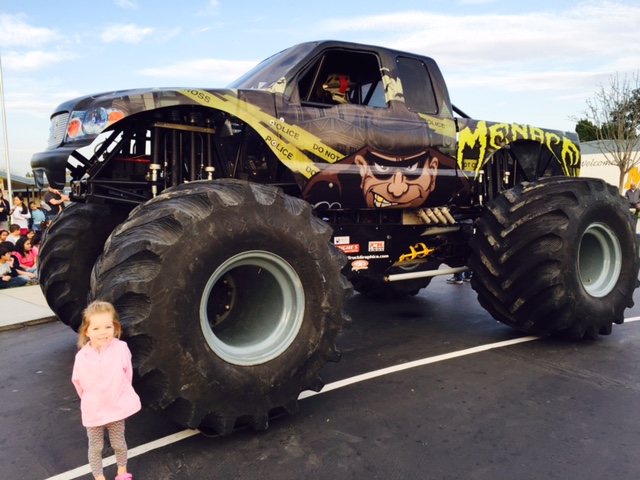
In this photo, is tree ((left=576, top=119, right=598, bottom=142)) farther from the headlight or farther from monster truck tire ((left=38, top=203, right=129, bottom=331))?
the headlight

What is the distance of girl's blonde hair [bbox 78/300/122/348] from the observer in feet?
9.91

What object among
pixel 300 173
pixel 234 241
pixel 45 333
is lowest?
pixel 45 333

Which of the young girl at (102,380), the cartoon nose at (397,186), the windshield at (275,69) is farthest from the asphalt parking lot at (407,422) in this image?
the windshield at (275,69)

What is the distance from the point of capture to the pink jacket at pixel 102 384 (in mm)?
3021

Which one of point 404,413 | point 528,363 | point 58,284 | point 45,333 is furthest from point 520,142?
point 45,333

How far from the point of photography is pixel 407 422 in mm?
4004

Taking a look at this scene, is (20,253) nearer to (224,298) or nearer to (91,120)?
(91,120)

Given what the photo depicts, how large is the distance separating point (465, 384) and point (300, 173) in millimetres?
2270

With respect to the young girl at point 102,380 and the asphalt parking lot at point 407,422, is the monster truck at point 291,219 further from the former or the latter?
the asphalt parking lot at point 407,422

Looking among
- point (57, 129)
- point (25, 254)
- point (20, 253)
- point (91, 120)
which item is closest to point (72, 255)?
point (57, 129)

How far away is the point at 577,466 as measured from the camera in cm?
337

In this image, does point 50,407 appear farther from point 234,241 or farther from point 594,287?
point 594,287

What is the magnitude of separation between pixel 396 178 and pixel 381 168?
21 cm

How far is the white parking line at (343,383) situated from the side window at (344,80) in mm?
2485
